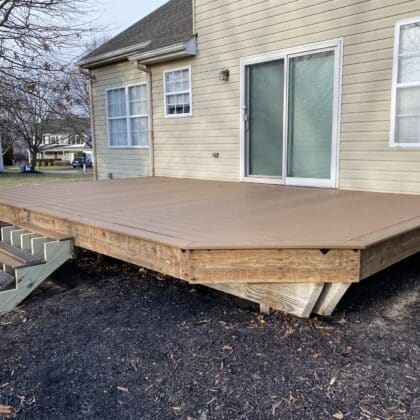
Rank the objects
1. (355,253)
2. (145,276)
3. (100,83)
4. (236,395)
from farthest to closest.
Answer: (100,83) → (145,276) → (355,253) → (236,395)

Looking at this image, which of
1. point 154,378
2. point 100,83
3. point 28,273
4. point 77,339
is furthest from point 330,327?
point 100,83

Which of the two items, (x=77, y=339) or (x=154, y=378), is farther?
(x=77, y=339)

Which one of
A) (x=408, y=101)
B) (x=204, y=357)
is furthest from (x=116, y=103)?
(x=204, y=357)

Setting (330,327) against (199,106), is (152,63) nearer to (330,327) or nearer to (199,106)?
(199,106)

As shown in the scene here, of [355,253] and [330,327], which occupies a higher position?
[355,253]

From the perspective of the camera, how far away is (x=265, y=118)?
555 centimetres

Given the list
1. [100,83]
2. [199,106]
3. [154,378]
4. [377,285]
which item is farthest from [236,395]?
[100,83]

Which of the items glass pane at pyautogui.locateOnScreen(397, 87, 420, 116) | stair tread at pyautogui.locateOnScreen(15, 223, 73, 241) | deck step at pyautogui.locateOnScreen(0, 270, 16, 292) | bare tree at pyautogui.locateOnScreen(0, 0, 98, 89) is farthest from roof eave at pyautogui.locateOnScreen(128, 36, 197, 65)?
bare tree at pyautogui.locateOnScreen(0, 0, 98, 89)

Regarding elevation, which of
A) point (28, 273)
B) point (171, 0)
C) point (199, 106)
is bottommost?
point (28, 273)

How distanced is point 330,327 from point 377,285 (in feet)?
3.12

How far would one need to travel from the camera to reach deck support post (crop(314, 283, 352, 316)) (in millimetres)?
2408

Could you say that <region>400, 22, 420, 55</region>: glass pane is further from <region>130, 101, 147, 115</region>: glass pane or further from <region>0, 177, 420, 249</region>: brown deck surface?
<region>130, 101, 147, 115</region>: glass pane

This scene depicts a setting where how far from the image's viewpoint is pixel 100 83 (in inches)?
336

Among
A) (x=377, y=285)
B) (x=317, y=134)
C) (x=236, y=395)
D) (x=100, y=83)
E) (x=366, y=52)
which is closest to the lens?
(x=236, y=395)
